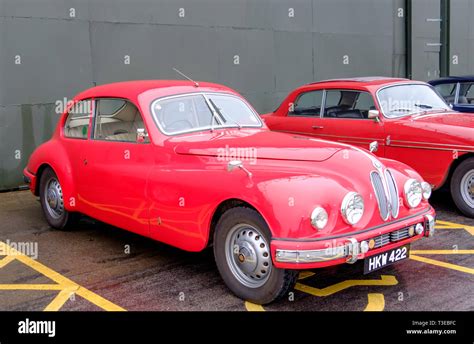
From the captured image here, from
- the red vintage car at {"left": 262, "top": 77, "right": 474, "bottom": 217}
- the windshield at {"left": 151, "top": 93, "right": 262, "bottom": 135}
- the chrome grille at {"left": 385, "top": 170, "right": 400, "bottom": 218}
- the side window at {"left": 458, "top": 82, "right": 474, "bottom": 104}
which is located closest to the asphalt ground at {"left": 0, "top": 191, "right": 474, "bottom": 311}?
the chrome grille at {"left": 385, "top": 170, "right": 400, "bottom": 218}

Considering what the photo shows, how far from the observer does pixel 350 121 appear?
7.54 meters

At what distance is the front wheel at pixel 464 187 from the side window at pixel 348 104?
1.41 metres

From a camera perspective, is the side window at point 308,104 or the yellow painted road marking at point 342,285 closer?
the yellow painted road marking at point 342,285

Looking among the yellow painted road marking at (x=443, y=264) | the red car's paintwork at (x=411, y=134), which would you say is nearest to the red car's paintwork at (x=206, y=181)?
the yellow painted road marking at (x=443, y=264)

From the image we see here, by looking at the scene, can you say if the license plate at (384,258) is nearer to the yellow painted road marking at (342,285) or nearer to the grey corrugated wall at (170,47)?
the yellow painted road marking at (342,285)

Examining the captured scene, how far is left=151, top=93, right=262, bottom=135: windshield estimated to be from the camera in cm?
511

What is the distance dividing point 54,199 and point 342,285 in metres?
3.55

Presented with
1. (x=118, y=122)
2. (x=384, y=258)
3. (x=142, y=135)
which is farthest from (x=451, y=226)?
(x=118, y=122)

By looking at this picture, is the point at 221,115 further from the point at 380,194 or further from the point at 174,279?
the point at 380,194

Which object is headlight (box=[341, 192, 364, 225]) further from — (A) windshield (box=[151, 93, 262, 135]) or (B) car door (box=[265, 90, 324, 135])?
(B) car door (box=[265, 90, 324, 135])

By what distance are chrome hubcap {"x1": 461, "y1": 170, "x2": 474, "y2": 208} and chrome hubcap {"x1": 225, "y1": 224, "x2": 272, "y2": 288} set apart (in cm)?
367

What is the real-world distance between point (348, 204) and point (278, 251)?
63 cm

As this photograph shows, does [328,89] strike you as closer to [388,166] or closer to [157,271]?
[388,166]

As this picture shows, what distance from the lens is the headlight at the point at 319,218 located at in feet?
12.6
